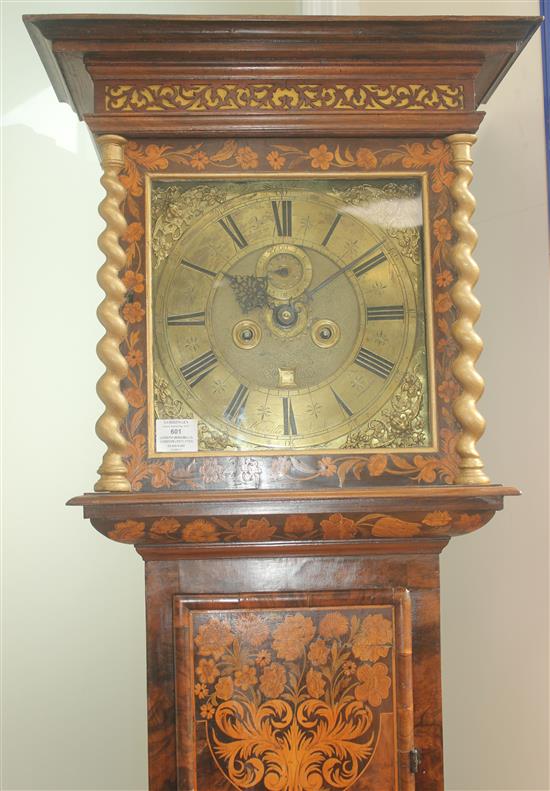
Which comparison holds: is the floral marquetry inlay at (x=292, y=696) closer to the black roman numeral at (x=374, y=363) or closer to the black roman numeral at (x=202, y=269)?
the black roman numeral at (x=374, y=363)

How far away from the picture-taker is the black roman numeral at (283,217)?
83.9 inches

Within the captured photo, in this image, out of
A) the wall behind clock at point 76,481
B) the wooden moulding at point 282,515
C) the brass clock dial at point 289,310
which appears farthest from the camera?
the wall behind clock at point 76,481

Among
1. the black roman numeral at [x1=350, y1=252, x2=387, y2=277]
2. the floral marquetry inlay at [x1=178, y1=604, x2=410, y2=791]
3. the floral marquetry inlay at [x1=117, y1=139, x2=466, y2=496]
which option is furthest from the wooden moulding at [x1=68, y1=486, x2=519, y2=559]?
the black roman numeral at [x1=350, y1=252, x2=387, y2=277]

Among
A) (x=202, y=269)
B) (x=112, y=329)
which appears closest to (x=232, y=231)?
(x=202, y=269)

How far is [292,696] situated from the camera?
6.82 ft

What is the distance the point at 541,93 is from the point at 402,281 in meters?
0.81

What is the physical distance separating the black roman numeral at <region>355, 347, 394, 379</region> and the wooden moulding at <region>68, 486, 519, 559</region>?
0.26 m

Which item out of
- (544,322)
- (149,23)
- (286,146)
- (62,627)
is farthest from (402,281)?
(62,627)

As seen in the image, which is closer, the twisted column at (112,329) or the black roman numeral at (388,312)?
the twisted column at (112,329)

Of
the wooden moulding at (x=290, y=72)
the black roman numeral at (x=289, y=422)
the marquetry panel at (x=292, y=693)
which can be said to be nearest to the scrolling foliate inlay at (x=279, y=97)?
the wooden moulding at (x=290, y=72)

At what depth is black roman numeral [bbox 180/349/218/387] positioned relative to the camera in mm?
→ 2086

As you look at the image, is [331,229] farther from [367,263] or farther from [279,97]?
[279,97]

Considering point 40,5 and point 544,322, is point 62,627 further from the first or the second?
point 40,5

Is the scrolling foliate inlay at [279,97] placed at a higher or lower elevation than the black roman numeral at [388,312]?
higher
